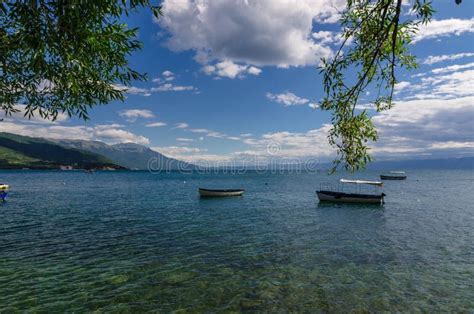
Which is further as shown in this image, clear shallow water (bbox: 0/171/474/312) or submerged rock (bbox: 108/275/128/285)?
submerged rock (bbox: 108/275/128/285)

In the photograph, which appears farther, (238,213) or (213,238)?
(238,213)

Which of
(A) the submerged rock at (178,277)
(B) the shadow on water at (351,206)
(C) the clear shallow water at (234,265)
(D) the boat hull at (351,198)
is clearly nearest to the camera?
(C) the clear shallow water at (234,265)

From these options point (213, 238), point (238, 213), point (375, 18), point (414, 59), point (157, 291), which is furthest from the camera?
point (238, 213)

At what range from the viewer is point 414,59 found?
333 inches

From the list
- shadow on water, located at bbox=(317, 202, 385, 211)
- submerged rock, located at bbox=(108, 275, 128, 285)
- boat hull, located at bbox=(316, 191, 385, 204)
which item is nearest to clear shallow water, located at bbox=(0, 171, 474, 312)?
submerged rock, located at bbox=(108, 275, 128, 285)

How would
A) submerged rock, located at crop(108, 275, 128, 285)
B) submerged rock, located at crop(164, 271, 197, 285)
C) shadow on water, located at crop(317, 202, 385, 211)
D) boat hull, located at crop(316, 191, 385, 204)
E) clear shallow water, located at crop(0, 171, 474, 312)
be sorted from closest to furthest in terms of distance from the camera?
1. clear shallow water, located at crop(0, 171, 474, 312)
2. submerged rock, located at crop(108, 275, 128, 285)
3. submerged rock, located at crop(164, 271, 197, 285)
4. shadow on water, located at crop(317, 202, 385, 211)
5. boat hull, located at crop(316, 191, 385, 204)

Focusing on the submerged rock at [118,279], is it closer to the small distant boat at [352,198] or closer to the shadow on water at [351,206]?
the shadow on water at [351,206]

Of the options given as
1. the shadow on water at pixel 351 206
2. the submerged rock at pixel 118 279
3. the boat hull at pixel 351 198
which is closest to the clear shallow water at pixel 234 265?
the submerged rock at pixel 118 279

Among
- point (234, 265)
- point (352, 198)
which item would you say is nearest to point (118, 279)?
A: point (234, 265)

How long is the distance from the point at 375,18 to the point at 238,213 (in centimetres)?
4202

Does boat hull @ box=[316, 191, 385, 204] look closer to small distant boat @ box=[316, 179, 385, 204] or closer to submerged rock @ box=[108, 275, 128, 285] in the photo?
small distant boat @ box=[316, 179, 385, 204]

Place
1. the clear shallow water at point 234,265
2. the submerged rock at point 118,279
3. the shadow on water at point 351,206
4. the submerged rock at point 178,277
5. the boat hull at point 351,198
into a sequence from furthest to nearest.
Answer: the boat hull at point 351,198, the shadow on water at point 351,206, the submerged rock at point 178,277, the submerged rock at point 118,279, the clear shallow water at point 234,265

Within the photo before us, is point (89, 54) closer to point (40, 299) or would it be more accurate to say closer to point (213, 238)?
point (40, 299)

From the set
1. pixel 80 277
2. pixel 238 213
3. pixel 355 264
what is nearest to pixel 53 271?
pixel 80 277
